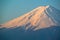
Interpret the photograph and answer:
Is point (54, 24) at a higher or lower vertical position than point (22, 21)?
lower

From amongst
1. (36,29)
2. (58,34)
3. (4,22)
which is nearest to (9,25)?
(4,22)

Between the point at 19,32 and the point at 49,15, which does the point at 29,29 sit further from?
the point at 49,15

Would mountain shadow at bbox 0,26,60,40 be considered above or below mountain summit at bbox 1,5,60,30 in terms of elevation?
below

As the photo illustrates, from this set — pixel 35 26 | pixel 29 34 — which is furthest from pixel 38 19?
pixel 29 34

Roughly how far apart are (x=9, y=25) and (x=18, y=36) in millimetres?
228

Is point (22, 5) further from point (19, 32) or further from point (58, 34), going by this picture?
point (58, 34)

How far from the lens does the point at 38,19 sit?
2.50 meters

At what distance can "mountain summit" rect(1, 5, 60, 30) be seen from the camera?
2.48 m

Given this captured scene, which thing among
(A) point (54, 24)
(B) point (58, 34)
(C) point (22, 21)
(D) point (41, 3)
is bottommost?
(B) point (58, 34)

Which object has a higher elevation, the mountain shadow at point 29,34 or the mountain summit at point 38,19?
the mountain summit at point 38,19

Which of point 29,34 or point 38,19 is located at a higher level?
point 38,19

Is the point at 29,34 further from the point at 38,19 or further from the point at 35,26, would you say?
the point at 38,19

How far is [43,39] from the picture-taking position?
2473 millimetres

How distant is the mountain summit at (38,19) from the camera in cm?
248
